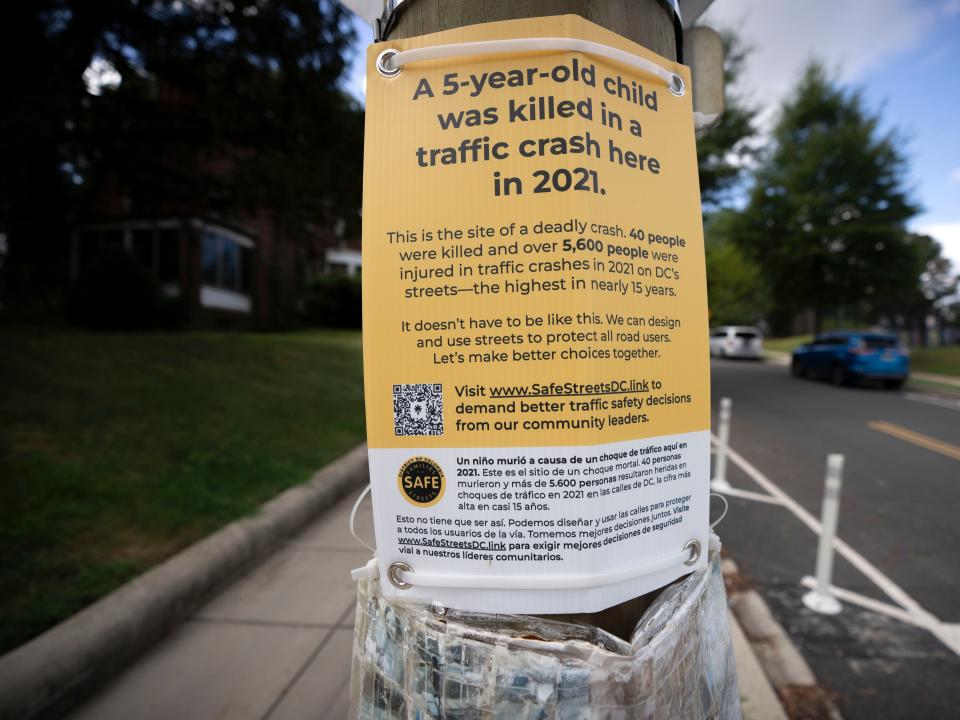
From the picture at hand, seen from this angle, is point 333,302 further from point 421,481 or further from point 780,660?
point 421,481

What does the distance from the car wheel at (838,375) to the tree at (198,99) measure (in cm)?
1422

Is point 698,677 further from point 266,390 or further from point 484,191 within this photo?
point 266,390

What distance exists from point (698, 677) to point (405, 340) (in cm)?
102

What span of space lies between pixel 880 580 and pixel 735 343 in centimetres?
2428

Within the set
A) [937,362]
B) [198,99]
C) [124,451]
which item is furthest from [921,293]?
[124,451]

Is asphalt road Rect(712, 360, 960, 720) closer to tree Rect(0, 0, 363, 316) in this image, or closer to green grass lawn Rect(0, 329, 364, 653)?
green grass lawn Rect(0, 329, 364, 653)

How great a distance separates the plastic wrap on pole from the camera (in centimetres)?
108

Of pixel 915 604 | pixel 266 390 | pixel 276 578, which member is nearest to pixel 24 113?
pixel 266 390

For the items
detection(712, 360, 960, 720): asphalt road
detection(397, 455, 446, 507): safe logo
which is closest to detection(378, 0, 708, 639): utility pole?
detection(397, 455, 446, 507): safe logo

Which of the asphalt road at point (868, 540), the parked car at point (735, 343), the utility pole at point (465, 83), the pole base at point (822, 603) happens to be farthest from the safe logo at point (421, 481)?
the parked car at point (735, 343)

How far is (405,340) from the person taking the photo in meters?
1.18

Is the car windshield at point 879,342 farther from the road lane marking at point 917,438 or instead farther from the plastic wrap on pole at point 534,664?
the plastic wrap on pole at point 534,664

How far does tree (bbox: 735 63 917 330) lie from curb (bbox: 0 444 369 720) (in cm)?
2186

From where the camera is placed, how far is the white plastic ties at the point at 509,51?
114 centimetres
